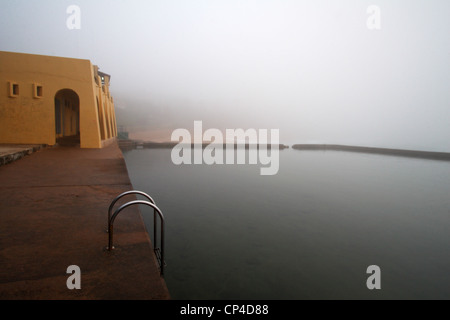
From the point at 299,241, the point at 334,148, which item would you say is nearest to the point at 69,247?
the point at 299,241

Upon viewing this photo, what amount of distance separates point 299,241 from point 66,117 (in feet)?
56.4

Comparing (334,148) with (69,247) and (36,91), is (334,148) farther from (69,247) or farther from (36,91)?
(69,247)

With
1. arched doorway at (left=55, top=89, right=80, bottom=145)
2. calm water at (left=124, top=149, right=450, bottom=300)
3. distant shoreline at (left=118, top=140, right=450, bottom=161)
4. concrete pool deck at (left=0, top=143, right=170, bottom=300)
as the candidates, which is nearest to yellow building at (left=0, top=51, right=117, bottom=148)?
arched doorway at (left=55, top=89, right=80, bottom=145)

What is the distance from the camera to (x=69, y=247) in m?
2.37

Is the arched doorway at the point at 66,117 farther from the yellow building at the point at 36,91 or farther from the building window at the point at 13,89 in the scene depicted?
the building window at the point at 13,89

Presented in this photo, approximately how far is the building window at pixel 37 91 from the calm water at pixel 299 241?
18.7 ft

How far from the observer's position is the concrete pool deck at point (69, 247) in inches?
70.4

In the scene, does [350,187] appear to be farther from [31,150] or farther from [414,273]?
[31,150]

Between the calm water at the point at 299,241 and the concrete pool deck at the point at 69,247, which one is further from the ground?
the concrete pool deck at the point at 69,247

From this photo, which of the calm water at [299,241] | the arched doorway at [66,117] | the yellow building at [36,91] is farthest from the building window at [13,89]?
the calm water at [299,241]

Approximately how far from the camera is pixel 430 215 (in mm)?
→ 9117

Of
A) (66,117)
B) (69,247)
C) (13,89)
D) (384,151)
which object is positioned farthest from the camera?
(384,151)

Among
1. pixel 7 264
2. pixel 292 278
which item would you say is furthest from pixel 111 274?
pixel 292 278
